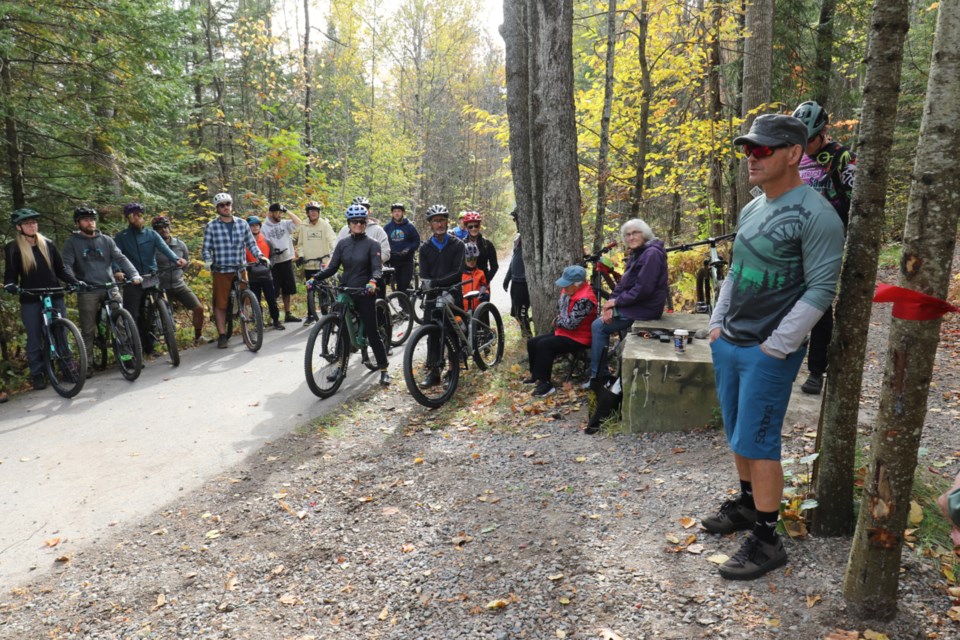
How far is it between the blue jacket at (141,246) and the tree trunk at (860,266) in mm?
8912

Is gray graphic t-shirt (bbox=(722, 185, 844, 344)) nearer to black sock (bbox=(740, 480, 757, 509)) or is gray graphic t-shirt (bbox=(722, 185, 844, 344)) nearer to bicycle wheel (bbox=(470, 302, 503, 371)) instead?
black sock (bbox=(740, 480, 757, 509))

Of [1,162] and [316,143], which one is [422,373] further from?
[316,143]

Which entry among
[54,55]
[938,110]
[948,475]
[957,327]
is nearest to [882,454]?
[938,110]

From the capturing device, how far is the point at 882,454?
2.47 m

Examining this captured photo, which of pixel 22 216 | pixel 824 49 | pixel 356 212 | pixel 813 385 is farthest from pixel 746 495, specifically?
pixel 824 49

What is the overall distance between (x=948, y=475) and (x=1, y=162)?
11517 millimetres

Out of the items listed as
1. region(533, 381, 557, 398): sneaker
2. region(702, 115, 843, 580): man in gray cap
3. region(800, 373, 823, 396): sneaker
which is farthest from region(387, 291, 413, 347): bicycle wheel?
region(702, 115, 843, 580): man in gray cap

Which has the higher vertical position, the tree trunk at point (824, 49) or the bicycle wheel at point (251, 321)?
the tree trunk at point (824, 49)

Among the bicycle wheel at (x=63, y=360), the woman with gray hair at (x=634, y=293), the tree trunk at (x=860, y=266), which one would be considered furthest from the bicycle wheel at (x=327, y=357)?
the tree trunk at (x=860, y=266)

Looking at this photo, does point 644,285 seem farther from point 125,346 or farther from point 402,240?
point 125,346

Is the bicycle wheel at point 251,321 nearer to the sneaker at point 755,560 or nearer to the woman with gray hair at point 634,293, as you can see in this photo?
the woman with gray hair at point 634,293

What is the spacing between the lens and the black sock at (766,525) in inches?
119

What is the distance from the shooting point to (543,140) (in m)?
7.37

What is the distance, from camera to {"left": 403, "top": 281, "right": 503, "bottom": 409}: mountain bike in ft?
22.2
